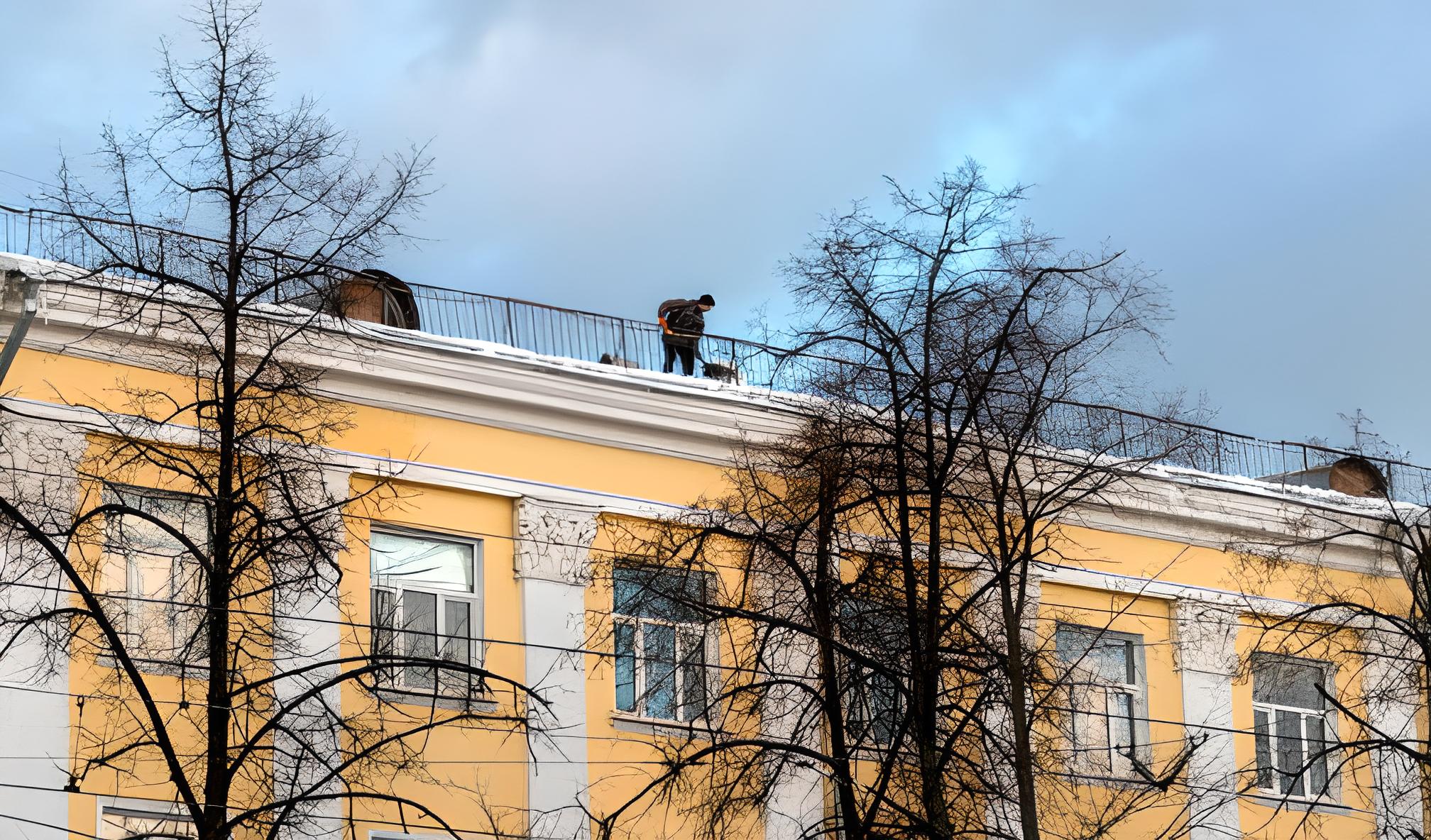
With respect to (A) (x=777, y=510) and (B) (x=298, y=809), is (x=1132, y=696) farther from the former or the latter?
(B) (x=298, y=809)

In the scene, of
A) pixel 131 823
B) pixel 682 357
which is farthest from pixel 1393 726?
pixel 131 823

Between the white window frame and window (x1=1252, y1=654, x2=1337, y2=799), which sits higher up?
window (x1=1252, y1=654, x2=1337, y2=799)

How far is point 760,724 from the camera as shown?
21438 millimetres

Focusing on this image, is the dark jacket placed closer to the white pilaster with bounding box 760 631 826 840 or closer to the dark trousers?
the dark trousers

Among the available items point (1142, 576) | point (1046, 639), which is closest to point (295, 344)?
point (1046, 639)

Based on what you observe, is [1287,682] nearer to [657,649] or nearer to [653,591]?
[657,649]

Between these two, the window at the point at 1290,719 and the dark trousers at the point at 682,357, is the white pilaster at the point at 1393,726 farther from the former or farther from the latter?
the dark trousers at the point at 682,357

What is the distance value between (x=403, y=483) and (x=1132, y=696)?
8.39m

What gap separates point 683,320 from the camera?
23.9m

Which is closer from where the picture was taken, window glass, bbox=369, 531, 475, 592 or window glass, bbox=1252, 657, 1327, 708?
window glass, bbox=369, 531, 475, 592

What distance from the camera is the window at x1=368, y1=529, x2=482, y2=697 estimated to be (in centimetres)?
2080

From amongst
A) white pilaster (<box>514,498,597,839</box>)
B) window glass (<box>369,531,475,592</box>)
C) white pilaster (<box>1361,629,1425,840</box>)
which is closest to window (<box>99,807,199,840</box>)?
window glass (<box>369,531,475,592</box>)

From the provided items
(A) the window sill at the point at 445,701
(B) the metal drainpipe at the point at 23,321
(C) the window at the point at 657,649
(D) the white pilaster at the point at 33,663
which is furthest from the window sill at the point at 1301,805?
(B) the metal drainpipe at the point at 23,321

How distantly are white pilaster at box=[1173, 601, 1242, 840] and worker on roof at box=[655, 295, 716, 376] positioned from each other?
19.4 feet
